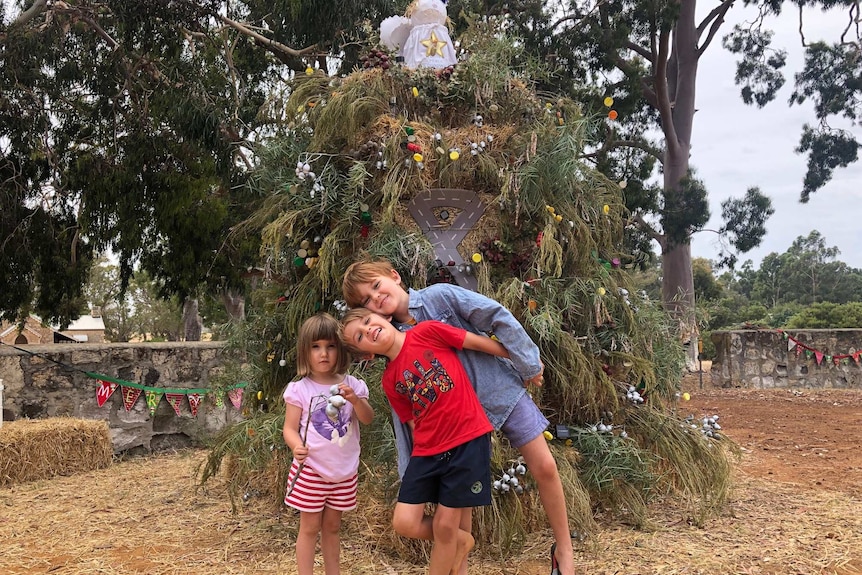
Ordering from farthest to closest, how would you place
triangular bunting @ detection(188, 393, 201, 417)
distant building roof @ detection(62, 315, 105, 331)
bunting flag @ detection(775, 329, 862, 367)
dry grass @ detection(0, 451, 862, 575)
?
distant building roof @ detection(62, 315, 105, 331) < bunting flag @ detection(775, 329, 862, 367) < triangular bunting @ detection(188, 393, 201, 417) < dry grass @ detection(0, 451, 862, 575)

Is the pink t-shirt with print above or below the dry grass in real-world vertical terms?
above

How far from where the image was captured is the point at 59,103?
276 inches

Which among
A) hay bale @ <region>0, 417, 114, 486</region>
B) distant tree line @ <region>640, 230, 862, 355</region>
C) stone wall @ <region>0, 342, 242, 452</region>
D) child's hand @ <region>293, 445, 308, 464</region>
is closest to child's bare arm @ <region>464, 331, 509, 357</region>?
child's hand @ <region>293, 445, 308, 464</region>

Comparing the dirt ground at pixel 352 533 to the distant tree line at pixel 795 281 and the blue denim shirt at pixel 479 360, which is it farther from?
the distant tree line at pixel 795 281

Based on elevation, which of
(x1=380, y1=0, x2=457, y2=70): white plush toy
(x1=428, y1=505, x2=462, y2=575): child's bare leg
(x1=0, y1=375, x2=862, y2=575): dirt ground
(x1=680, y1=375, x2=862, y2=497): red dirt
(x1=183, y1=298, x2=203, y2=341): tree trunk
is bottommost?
(x1=0, y1=375, x2=862, y2=575): dirt ground

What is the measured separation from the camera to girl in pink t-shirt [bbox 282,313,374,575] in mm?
2484

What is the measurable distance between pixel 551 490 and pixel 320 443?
86 centimetres

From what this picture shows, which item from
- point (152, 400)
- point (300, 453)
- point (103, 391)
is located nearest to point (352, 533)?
point (300, 453)

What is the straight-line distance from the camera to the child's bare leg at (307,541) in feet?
8.07

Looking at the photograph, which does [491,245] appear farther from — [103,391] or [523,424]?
[103,391]

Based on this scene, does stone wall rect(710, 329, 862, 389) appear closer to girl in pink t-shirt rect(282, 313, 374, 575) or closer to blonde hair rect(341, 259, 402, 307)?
girl in pink t-shirt rect(282, 313, 374, 575)

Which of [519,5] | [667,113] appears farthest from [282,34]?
[667,113]

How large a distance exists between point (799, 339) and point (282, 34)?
8.86 m

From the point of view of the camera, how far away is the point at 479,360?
7.72 feet
